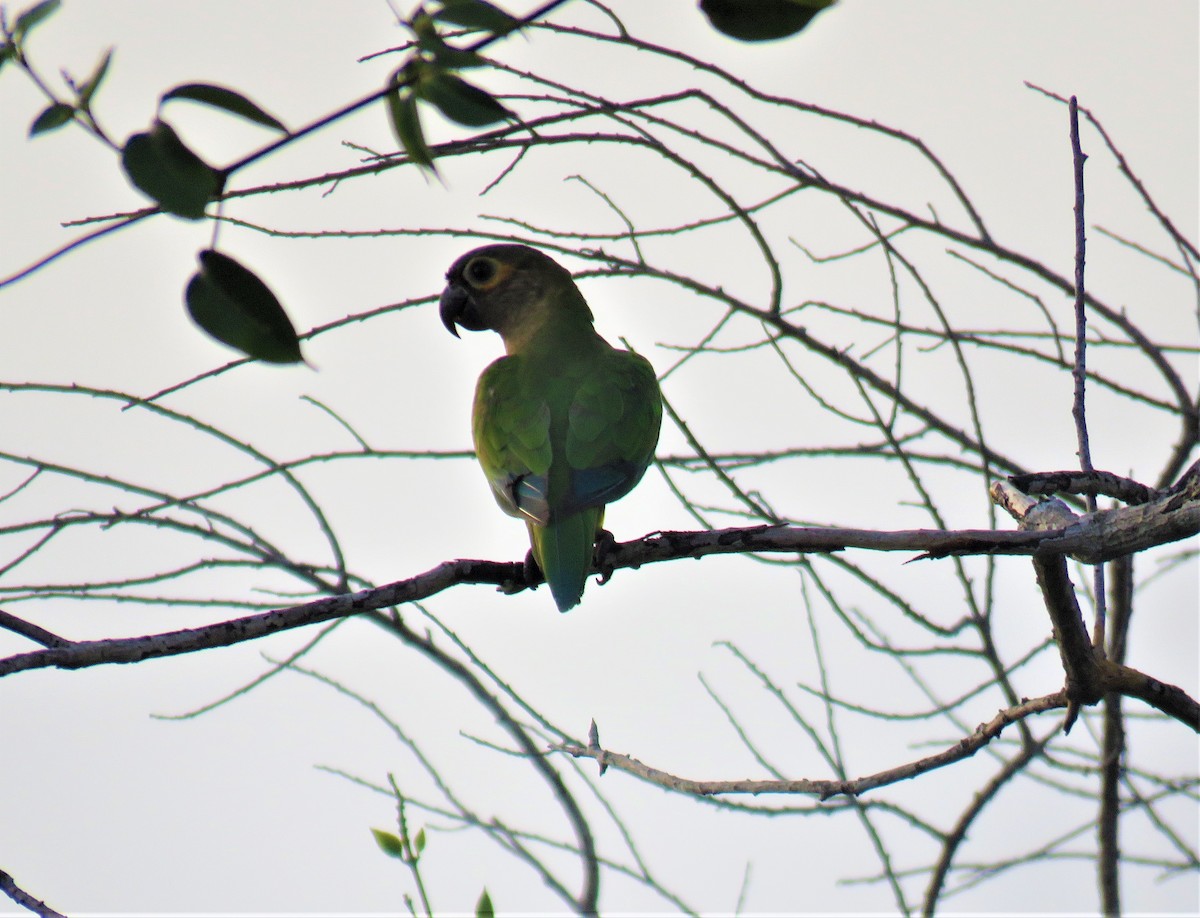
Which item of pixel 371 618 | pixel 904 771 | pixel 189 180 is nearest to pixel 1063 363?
pixel 904 771

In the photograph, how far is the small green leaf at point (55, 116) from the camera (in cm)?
88

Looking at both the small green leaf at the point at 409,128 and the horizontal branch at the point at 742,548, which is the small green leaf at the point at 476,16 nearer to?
the small green leaf at the point at 409,128

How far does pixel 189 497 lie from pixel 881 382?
211 cm

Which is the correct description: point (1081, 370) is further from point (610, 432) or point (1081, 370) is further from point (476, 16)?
point (476, 16)

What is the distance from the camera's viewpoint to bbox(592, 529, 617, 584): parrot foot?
10.6 feet

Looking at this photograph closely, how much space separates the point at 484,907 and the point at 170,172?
198 centimetres

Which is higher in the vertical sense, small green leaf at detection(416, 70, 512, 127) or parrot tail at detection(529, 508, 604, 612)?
parrot tail at detection(529, 508, 604, 612)

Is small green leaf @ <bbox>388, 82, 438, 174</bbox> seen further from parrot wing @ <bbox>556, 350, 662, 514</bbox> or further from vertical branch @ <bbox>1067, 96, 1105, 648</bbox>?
parrot wing @ <bbox>556, 350, 662, 514</bbox>

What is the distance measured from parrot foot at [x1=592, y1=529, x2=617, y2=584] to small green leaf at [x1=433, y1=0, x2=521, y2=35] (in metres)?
2.29

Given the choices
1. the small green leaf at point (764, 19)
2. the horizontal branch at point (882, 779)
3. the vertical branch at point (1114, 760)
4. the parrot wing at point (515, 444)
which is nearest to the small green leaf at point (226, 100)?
the small green leaf at point (764, 19)

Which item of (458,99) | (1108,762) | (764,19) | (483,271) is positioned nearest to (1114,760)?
(1108,762)

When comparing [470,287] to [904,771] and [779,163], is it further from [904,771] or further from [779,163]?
[904,771]

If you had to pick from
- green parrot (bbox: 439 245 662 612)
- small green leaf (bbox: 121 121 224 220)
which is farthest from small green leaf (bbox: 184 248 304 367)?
green parrot (bbox: 439 245 662 612)

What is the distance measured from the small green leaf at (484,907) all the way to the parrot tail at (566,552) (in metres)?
0.88
